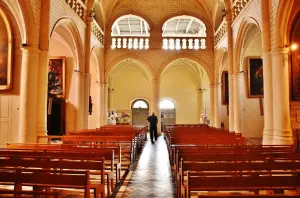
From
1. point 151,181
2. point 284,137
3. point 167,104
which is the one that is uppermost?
point 167,104

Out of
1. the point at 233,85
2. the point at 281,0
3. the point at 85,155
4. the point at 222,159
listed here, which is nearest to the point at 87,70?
the point at 233,85

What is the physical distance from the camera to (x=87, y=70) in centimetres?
1412

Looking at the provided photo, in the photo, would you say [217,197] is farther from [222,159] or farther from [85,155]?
[85,155]

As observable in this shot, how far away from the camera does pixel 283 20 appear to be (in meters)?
8.24

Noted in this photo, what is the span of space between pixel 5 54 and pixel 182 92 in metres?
18.6

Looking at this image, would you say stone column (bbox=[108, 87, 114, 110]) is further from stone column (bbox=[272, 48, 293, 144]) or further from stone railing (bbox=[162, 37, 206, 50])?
stone column (bbox=[272, 48, 293, 144])

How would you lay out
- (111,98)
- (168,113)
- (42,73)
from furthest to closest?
(168,113), (111,98), (42,73)

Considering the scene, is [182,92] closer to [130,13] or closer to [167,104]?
[167,104]

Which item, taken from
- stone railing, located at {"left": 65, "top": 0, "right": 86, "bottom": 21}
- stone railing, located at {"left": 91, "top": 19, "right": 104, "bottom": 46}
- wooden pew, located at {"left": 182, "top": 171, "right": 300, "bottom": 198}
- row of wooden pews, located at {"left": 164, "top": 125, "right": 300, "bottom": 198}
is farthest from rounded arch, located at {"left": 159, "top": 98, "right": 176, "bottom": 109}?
wooden pew, located at {"left": 182, "top": 171, "right": 300, "bottom": 198}

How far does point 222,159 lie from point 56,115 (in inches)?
469

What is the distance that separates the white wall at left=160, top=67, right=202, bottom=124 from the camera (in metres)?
26.4

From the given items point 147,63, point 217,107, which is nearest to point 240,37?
point 217,107

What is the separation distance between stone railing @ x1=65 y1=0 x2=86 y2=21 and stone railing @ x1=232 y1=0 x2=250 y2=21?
7136 mm

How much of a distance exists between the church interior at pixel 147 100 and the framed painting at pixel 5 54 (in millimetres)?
43
